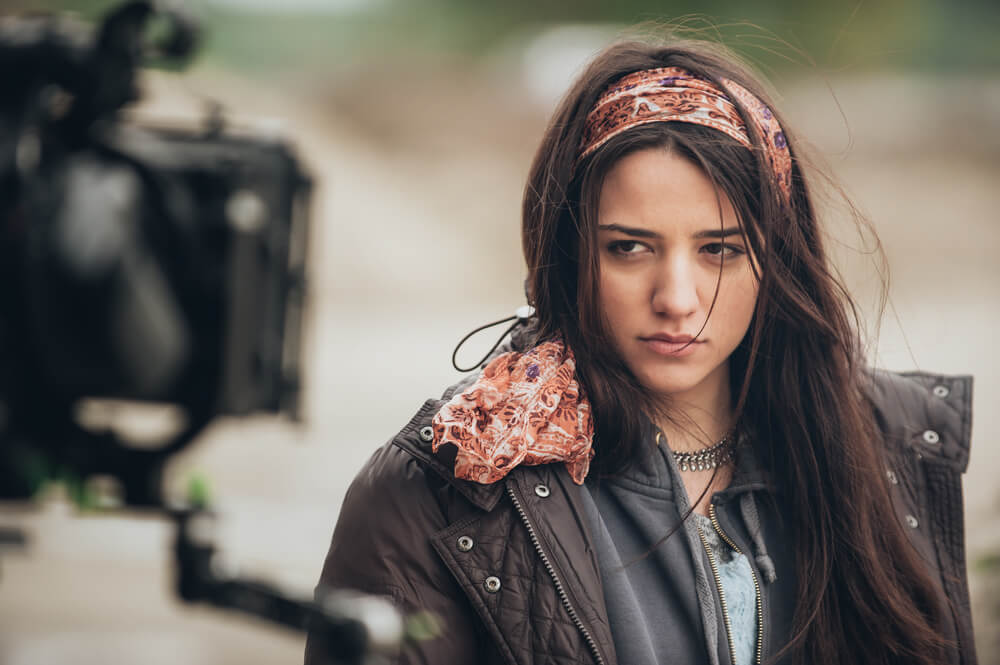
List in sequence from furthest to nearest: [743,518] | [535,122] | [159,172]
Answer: [535,122] → [159,172] → [743,518]

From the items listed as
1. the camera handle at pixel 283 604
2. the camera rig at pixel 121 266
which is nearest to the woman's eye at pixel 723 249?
the camera handle at pixel 283 604

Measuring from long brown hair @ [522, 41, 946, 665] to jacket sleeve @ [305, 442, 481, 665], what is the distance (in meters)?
0.31

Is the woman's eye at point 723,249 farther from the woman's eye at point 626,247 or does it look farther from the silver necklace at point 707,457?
the silver necklace at point 707,457

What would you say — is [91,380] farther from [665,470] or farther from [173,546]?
[665,470]

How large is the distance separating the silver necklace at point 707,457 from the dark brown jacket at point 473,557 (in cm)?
26

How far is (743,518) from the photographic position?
1.60 meters

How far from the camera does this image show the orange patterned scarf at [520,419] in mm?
1375

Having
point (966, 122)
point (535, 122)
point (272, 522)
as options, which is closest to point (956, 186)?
point (966, 122)

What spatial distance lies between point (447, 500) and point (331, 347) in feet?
35.1

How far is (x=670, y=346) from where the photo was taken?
4.91ft

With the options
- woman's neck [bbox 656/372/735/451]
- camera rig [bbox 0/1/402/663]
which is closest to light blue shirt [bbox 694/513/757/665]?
woman's neck [bbox 656/372/735/451]

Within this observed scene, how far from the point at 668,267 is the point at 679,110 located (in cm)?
24

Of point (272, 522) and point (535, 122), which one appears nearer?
point (272, 522)

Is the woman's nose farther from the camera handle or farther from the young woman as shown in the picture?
the camera handle
